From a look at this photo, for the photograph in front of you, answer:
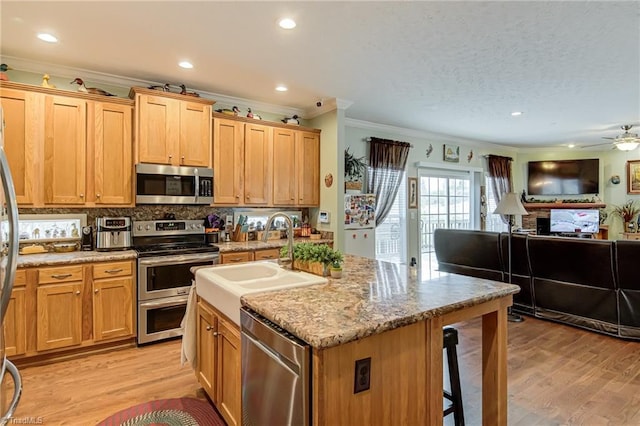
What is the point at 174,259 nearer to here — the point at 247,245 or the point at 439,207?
the point at 247,245

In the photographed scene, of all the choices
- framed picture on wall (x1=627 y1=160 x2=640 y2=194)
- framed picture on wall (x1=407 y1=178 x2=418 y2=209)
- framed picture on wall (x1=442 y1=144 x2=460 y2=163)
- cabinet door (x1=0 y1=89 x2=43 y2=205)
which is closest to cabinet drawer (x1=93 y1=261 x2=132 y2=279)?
cabinet door (x1=0 y1=89 x2=43 y2=205)

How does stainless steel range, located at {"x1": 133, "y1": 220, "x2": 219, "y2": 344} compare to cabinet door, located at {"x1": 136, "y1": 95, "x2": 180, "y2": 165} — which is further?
cabinet door, located at {"x1": 136, "y1": 95, "x2": 180, "y2": 165}

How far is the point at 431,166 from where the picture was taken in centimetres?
617

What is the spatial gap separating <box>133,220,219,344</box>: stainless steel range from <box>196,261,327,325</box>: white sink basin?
1.23 meters

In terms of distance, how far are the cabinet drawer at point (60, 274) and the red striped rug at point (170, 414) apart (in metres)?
1.34

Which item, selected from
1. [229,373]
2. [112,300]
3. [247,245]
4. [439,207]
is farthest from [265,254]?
[439,207]

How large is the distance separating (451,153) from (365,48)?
4.28 m

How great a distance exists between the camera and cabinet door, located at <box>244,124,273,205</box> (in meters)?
4.17

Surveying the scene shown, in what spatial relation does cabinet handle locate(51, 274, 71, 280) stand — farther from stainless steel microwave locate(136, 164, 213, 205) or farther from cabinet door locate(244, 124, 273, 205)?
cabinet door locate(244, 124, 273, 205)

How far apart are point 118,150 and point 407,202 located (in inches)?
170

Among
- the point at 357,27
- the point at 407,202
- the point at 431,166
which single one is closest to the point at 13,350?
the point at 357,27

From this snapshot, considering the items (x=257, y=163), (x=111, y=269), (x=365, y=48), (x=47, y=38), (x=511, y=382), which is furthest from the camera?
(x=257, y=163)

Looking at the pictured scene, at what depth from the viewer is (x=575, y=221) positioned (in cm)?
727

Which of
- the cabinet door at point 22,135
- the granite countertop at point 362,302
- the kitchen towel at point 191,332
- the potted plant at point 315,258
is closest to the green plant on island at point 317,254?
the potted plant at point 315,258
